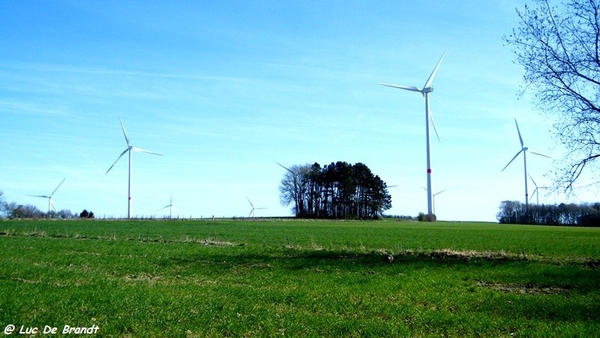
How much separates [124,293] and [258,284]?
507 centimetres

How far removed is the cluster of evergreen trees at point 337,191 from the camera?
153375mm

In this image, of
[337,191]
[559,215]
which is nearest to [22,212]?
[337,191]

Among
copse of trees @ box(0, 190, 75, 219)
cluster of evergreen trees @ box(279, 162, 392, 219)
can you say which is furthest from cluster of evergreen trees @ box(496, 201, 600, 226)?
copse of trees @ box(0, 190, 75, 219)

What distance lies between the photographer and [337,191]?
155m

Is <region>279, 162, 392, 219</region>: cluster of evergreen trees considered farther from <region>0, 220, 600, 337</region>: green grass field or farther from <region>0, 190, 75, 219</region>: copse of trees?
<region>0, 220, 600, 337</region>: green grass field

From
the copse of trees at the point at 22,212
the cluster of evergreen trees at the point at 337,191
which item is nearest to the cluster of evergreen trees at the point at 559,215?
the cluster of evergreen trees at the point at 337,191

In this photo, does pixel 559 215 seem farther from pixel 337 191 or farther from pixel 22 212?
pixel 22 212

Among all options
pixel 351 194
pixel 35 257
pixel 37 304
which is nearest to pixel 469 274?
pixel 37 304

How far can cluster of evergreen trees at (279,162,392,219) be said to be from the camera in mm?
153375

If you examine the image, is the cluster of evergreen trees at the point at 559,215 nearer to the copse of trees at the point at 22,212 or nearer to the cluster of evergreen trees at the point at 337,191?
the cluster of evergreen trees at the point at 337,191

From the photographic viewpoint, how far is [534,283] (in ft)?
66.0

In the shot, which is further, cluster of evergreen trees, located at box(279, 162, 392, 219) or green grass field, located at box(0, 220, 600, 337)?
cluster of evergreen trees, located at box(279, 162, 392, 219)

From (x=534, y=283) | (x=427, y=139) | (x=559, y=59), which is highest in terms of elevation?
(x=427, y=139)

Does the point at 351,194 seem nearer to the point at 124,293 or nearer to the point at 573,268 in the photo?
the point at 573,268
